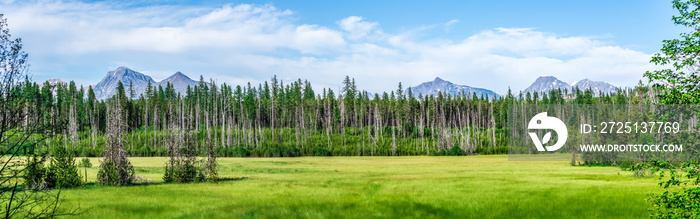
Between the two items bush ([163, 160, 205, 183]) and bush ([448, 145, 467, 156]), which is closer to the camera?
bush ([163, 160, 205, 183])

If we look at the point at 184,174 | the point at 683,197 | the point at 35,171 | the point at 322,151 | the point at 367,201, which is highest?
the point at 683,197

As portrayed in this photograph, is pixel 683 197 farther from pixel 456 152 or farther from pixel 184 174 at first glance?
pixel 456 152

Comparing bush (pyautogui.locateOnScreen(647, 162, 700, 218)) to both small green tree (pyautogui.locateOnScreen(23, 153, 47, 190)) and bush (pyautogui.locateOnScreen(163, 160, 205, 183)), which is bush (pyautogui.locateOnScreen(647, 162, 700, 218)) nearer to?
small green tree (pyautogui.locateOnScreen(23, 153, 47, 190))

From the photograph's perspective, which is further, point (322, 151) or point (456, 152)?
point (456, 152)

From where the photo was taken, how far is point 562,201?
89.5ft

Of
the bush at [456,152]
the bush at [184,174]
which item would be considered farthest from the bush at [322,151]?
the bush at [184,174]

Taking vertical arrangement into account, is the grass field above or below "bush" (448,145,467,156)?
above

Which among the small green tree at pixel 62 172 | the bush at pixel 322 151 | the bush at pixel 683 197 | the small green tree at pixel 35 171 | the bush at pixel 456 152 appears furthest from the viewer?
the bush at pixel 456 152

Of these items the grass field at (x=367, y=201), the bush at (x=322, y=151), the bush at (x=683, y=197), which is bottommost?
the bush at (x=322, y=151)

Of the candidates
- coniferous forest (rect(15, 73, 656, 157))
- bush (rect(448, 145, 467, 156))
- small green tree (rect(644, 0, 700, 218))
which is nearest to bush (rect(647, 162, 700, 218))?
small green tree (rect(644, 0, 700, 218))

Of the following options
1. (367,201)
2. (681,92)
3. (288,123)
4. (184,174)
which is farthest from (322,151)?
(681,92)

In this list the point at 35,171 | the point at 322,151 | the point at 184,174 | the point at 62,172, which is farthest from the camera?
the point at 322,151

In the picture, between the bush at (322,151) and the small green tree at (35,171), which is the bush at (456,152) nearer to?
the bush at (322,151)

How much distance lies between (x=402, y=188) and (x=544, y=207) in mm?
12454
